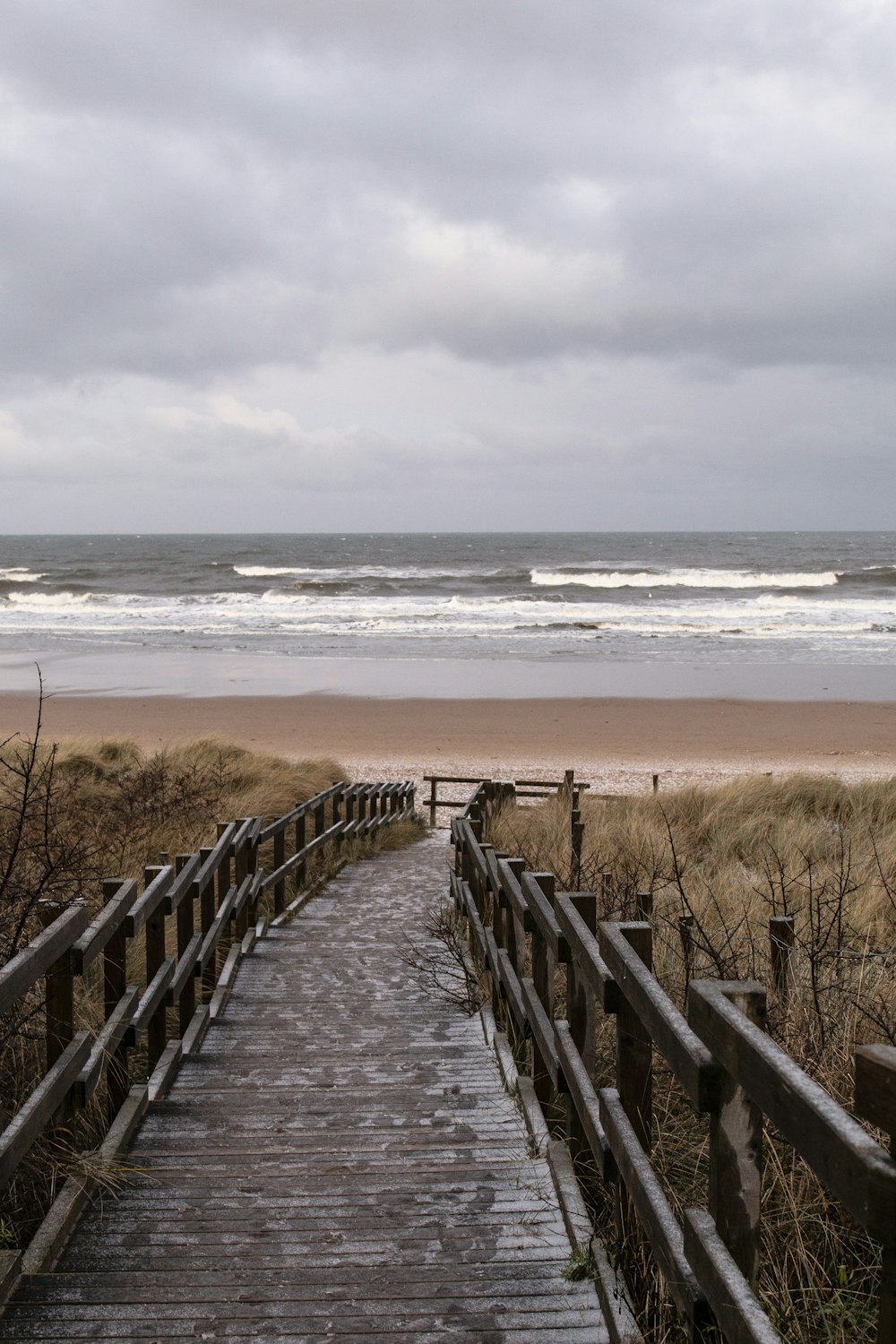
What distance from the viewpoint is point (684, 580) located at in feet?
224

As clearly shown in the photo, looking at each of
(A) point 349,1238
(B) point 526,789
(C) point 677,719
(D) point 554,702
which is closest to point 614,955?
(A) point 349,1238

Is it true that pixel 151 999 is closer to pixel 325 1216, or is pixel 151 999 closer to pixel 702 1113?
pixel 325 1216

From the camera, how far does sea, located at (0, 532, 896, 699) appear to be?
33469mm

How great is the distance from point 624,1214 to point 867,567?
78965 millimetres

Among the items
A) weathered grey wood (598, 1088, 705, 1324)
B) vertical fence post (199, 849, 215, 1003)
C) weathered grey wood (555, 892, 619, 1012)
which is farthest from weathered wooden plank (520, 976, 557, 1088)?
vertical fence post (199, 849, 215, 1003)

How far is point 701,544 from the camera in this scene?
119250mm

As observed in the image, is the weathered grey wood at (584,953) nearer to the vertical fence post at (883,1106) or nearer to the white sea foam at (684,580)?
the vertical fence post at (883,1106)

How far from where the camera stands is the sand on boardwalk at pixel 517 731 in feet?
62.0

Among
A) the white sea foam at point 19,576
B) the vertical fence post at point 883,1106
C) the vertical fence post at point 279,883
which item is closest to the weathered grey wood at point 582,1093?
the vertical fence post at point 883,1106

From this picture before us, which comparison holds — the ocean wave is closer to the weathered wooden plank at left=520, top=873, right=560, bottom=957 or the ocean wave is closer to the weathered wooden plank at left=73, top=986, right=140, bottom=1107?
the weathered wooden plank at left=73, top=986, right=140, bottom=1107

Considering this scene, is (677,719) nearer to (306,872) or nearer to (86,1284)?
(306,872)

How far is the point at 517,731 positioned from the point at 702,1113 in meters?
19.6

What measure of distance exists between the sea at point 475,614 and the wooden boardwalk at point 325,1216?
22.4 m

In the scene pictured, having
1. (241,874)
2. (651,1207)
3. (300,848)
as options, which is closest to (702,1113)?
(651,1207)
